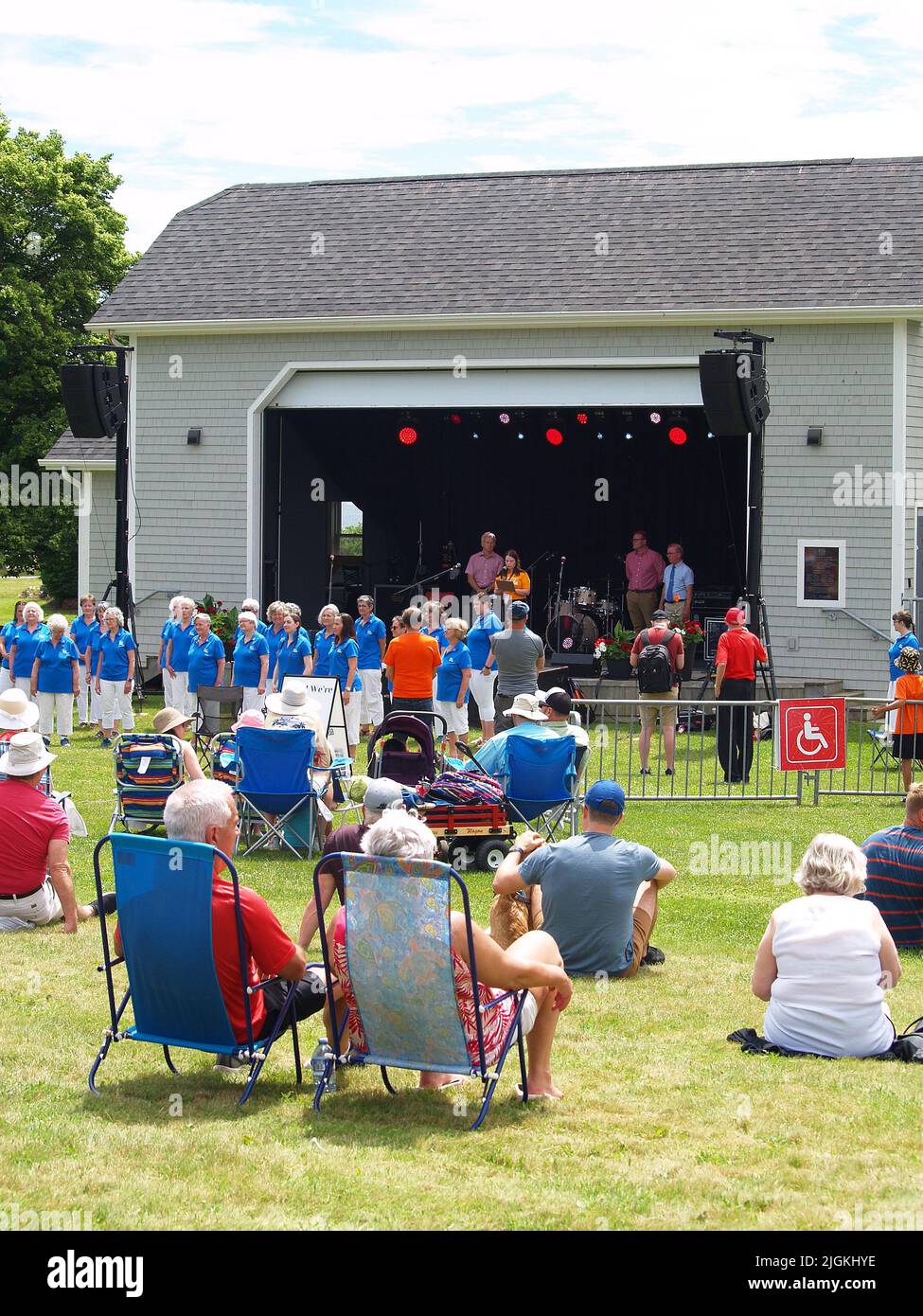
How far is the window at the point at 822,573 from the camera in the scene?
1916 cm

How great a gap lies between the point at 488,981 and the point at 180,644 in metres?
11.5

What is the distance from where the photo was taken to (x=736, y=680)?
1506 cm

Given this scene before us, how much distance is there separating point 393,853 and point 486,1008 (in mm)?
646

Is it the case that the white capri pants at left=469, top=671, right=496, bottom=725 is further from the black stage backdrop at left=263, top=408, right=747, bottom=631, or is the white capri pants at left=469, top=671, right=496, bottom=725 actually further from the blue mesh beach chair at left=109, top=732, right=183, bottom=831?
the black stage backdrop at left=263, top=408, right=747, bottom=631

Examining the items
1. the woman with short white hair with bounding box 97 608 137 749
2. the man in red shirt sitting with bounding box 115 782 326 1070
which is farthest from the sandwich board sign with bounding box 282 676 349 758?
the man in red shirt sitting with bounding box 115 782 326 1070

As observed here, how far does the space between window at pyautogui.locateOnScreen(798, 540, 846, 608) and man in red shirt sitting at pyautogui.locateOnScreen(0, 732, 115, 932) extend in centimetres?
1253

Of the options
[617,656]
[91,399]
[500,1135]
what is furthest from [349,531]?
[500,1135]

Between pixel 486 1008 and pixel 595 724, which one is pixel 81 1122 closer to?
pixel 486 1008

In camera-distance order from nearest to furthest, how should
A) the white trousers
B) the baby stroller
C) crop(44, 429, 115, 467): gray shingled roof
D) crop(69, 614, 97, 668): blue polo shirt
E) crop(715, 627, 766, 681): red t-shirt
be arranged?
the white trousers
the baby stroller
crop(715, 627, 766, 681): red t-shirt
crop(69, 614, 97, 668): blue polo shirt
crop(44, 429, 115, 467): gray shingled roof

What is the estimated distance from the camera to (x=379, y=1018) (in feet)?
18.1

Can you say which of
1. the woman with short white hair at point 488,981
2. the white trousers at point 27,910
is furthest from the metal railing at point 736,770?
the woman with short white hair at point 488,981

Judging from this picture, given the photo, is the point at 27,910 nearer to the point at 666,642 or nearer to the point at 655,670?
the point at 655,670

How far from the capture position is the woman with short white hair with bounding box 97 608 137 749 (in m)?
17.3

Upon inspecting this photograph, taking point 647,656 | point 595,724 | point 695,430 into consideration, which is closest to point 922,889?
point 647,656
